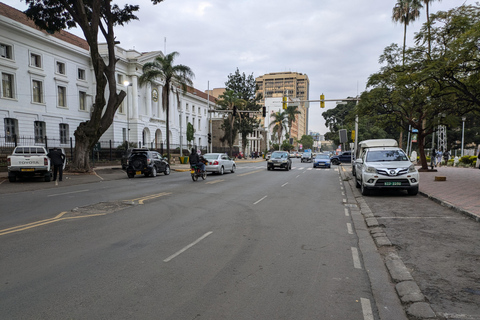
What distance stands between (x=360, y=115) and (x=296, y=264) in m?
20.8

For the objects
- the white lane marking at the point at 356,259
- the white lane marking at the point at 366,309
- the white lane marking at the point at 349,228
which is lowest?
the white lane marking at the point at 349,228

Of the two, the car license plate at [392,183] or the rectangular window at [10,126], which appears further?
the rectangular window at [10,126]

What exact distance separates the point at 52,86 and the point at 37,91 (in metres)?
1.74

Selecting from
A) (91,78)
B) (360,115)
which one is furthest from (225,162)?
(91,78)

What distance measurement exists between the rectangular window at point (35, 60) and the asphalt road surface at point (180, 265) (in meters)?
29.2

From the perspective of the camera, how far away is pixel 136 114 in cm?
4572

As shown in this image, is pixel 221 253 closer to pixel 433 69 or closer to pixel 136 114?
pixel 433 69

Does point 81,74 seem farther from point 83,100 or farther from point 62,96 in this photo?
point 62,96

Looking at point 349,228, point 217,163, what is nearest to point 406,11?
point 217,163

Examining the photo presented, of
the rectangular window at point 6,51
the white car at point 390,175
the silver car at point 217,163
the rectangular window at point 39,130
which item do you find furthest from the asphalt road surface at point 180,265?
the rectangular window at point 39,130

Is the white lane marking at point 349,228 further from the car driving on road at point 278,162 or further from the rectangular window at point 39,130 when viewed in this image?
the rectangular window at point 39,130

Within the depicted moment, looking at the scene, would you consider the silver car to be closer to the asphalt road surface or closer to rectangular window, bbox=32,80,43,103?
the asphalt road surface

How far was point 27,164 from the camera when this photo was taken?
17266 mm

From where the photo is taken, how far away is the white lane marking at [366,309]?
139 inches
